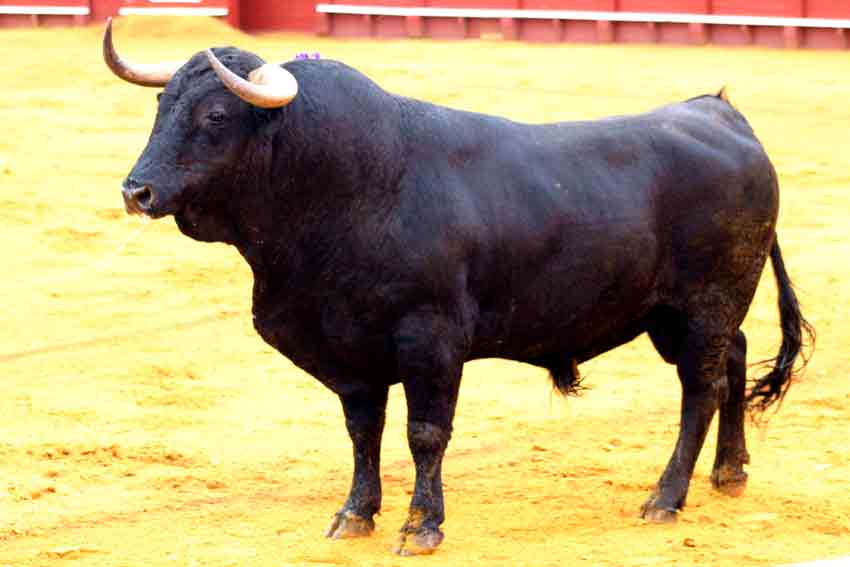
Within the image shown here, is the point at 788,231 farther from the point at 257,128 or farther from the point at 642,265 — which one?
the point at 257,128

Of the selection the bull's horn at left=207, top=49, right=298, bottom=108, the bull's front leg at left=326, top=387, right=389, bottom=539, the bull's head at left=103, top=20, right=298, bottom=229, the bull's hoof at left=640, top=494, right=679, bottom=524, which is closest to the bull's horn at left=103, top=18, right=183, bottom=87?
the bull's head at left=103, top=20, right=298, bottom=229

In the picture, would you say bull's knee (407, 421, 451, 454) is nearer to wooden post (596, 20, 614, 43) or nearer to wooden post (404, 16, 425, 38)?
wooden post (596, 20, 614, 43)

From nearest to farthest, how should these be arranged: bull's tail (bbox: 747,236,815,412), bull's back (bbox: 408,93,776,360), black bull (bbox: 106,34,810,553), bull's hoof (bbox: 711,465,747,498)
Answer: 1. black bull (bbox: 106,34,810,553)
2. bull's back (bbox: 408,93,776,360)
3. bull's hoof (bbox: 711,465,747,498)
4. bull's tail (bbox: 747,236,815,412)

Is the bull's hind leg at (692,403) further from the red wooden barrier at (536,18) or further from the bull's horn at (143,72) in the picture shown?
the red wooden barrier at (536,18)

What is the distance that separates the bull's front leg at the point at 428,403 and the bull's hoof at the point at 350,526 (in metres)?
0.20

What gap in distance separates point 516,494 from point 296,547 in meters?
0.93

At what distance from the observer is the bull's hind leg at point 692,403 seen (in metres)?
6.05

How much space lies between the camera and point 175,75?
211 inches

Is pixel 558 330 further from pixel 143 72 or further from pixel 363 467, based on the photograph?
pixel 143 72

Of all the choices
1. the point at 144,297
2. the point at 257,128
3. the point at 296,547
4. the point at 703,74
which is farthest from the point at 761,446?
the point at 703,74

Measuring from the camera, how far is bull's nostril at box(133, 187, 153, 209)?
16.9 ft

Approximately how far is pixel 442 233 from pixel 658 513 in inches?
48.5

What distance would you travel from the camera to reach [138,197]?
16.9 feet

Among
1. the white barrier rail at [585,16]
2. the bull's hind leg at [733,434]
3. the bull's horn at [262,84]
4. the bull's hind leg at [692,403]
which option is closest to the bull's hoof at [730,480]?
the bull's hind leg at [733,434]
